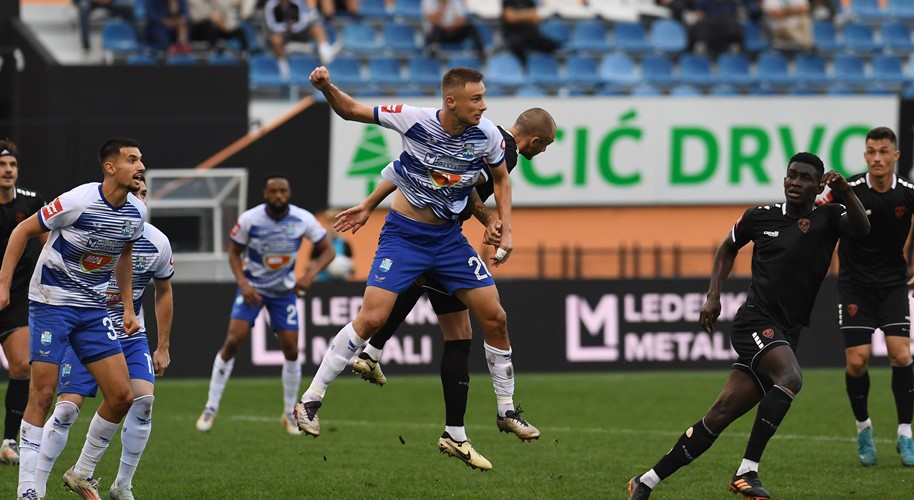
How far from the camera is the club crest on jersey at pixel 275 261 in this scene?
1420 centimetres

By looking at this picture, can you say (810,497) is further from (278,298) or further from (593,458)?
(278,298)

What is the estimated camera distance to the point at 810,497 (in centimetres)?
973

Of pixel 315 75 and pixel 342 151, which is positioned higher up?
pixel 315 75

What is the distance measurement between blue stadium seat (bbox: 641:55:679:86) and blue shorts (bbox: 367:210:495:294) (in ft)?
51.6

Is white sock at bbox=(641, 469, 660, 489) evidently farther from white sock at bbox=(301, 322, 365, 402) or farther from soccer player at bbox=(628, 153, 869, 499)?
white sock at bbox=(301, 322, 365, 402)

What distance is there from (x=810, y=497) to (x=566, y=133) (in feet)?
43.2

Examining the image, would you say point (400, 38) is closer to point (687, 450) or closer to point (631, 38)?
point (631, 38)

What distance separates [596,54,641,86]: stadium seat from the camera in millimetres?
24312

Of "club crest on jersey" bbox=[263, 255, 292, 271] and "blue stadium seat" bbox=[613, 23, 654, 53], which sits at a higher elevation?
"blue stadium seat" bbox=[613, 23, 654, 53]

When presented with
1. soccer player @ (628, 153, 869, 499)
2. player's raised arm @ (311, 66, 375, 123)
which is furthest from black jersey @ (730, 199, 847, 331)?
player's raised arm @ (311, 66, 375, 123)

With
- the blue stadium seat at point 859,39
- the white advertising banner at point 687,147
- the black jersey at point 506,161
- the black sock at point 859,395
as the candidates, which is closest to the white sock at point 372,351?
the black jersey at point 506,161

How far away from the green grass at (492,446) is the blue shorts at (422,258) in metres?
1.65

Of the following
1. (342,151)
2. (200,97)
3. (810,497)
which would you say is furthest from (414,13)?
(810,497)

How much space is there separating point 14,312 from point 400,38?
44.5 feet
